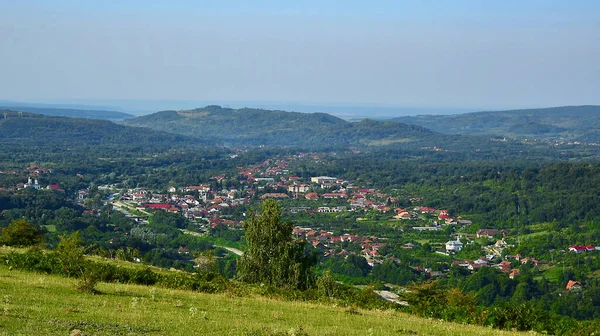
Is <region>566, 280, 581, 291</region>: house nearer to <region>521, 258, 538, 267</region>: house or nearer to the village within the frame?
the village

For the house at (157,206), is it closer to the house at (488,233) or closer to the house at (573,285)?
the house at (488,233)

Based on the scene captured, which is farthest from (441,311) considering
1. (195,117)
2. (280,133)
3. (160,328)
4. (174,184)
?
(195,117)

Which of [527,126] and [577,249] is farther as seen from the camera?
[527,126]

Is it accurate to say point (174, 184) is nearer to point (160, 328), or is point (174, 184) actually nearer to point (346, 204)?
point (346, 204)

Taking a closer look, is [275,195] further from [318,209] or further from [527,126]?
[527,126]

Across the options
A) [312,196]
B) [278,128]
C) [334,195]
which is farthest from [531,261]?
[278,128]
